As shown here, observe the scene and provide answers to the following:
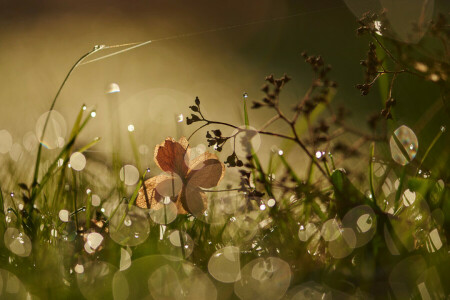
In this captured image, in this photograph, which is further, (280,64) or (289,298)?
(280,64)

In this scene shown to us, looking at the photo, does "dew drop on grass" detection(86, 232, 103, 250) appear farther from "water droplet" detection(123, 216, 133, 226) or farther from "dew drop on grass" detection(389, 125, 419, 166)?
"dew drop on grass" detection(389, 125, 419, 166)

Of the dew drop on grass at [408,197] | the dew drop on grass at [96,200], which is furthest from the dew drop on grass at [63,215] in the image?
the dew drop on grass at [408,197]

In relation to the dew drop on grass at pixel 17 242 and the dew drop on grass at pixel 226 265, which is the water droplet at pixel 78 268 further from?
the dew drop on grass at pixel 226 265

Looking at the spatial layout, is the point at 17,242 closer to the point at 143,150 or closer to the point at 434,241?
the point at 143,150

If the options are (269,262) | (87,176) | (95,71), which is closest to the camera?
(269,262)

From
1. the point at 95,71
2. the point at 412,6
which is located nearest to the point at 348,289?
the point at 412,6

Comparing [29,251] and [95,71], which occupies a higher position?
[95,71]

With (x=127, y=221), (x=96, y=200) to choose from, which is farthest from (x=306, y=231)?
(x=96, y=200)

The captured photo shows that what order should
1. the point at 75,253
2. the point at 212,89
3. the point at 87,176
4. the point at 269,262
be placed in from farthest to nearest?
the point at 212,89
the point at 87,176
the point at 75,253
the point at 269,262

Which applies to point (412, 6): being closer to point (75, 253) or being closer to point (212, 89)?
point (75, 253)
